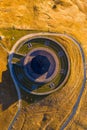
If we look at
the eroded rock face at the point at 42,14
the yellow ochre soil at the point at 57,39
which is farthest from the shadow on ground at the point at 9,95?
the eroded rock face at the point at 42,14

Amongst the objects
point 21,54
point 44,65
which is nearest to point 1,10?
point 21,54

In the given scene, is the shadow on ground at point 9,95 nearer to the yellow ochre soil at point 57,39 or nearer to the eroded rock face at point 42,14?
the yellow ochre soil at point 57,39

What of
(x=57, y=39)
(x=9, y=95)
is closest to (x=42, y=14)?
(x=57, y=39)

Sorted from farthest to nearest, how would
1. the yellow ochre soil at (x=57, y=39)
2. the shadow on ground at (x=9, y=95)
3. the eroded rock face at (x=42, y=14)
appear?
the eroded rock face at (x=42, y=14), the shadow on ground at (x=9, y=95), the yellow ochre soil at (x=57, y=39)

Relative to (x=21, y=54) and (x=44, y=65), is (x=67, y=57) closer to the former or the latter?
(x=44, y=65)

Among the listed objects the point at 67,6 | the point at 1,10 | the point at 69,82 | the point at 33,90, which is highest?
the point at 67,6

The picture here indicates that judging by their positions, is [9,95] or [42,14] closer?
[9,95]

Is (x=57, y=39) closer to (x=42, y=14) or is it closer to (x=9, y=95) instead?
(x=42, y=14)

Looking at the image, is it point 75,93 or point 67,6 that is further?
point 67,6

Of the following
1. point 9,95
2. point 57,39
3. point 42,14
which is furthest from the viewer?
point 42,14

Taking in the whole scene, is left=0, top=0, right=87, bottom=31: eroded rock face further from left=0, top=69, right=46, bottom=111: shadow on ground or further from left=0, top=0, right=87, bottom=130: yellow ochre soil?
left=0, top=69, right=46, bottom=111: shadow on ground

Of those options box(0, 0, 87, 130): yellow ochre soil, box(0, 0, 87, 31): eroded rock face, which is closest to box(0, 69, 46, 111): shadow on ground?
box(0, 0, 87, 130): yellow ochre soil
